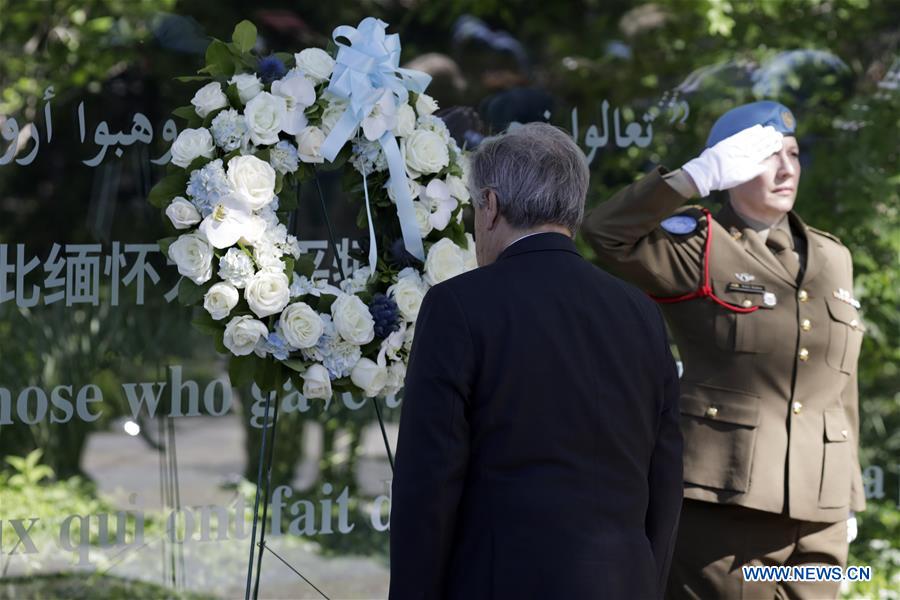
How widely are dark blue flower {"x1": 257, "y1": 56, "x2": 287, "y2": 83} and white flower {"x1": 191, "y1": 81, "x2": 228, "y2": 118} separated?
117mm

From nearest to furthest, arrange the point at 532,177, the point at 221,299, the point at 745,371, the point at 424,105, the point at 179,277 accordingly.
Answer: the point at 532,177
the point at 221,299
the point at 424,105
the point at 745,371
the point at 179,277

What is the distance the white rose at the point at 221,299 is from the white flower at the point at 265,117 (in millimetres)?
351

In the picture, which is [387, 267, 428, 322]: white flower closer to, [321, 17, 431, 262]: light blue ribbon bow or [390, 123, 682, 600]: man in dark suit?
[321, 17, 431, 262]: light blue ribbon bow

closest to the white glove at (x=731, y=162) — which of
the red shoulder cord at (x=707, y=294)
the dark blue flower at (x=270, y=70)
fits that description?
the red shoulder cord at (x=707, y=294)

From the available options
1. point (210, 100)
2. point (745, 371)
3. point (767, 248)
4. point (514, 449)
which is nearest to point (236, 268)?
point (210, 100)

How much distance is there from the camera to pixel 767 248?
3158mm

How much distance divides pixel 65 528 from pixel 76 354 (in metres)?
1.19

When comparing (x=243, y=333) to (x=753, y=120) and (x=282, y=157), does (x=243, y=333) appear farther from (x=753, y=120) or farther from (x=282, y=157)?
(x=753, y=120)

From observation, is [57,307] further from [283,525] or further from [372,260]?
[372,260]

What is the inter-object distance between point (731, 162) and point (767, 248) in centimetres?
29

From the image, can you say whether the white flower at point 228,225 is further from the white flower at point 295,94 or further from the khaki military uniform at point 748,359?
the khaki military uniform at point 748,359

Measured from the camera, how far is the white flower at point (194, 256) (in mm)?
2566

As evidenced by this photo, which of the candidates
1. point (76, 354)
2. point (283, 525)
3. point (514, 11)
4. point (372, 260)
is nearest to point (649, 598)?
point (372, 260)

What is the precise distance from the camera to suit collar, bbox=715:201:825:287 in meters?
3.11
